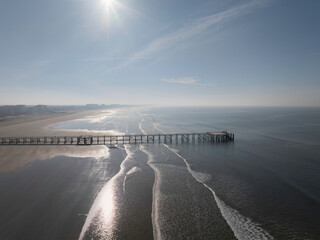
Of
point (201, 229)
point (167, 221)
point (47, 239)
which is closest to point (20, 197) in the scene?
point (47, 239)

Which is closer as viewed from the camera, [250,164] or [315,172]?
[315,172]

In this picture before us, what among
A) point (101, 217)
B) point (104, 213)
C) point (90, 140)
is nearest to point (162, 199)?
point (104, 213)

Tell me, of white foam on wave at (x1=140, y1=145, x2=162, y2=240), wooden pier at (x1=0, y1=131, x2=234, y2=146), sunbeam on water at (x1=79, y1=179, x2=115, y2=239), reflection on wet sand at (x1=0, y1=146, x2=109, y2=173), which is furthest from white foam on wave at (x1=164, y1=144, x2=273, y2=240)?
wooden pier at (x1=0, y1=131, x2=234, y2=146)

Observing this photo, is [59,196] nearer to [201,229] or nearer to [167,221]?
[167,221]

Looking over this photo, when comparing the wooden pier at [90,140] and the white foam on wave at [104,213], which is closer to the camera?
the white foam on wave at [104,213]

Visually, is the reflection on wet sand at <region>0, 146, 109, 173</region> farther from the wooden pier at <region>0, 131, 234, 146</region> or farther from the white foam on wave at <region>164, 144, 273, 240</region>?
the white foam on wave at <region>164, 144, 273, 240</region>

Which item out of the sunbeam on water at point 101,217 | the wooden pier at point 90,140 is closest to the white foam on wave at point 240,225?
the sunbeam on water at point 101,217

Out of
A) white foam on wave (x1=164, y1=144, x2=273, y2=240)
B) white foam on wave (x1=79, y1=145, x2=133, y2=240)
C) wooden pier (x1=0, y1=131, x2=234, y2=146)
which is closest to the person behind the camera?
white foam on wave (x1=164, y1=144, x2=273, y2=240)

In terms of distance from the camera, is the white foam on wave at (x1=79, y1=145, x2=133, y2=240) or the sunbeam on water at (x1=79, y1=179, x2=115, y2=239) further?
the white foam on wave at (x1=79, y1=145, x2=133, y2=240)

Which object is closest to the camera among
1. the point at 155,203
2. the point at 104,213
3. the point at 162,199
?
the point at 104,213

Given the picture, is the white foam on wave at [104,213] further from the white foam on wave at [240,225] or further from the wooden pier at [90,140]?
the wooden pier at [90,140]

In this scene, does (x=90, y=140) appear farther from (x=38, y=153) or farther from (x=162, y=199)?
(x=162, y=199)
